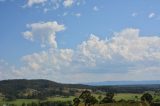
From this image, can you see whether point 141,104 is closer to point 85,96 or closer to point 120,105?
point 120,105

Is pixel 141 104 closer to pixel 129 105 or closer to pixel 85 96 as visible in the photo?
pixel 129 105

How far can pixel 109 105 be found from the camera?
3765 inches

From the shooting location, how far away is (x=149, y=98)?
16025cm

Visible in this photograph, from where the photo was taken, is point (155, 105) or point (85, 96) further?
point (85, 96)

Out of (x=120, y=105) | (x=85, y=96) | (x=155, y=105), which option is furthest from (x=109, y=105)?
(x=85, y=96)

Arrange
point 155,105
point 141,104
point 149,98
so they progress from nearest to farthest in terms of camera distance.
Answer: point 141,104 → point 155,105 → point 149,98

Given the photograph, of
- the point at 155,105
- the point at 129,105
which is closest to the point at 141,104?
the point at 129,105

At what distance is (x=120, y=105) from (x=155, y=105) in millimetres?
33501

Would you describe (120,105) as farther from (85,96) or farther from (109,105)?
(85,96)

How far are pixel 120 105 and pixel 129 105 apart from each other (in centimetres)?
263

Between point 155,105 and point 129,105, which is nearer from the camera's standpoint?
point 129,105

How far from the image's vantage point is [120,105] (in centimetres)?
9219

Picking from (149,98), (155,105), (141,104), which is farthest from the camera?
(149,98)

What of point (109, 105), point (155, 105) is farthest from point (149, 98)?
point (109, 105)
